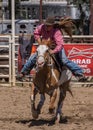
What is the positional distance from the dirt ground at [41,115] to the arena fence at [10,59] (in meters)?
0.86

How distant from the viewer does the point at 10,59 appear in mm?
13758

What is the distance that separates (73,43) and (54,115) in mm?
5446

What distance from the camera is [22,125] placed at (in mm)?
7758

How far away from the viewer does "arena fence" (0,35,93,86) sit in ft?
45.0

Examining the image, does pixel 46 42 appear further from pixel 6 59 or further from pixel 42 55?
pixel 6 59

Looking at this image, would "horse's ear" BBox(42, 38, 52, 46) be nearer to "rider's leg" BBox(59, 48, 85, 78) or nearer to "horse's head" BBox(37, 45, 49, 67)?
"horse's head" BBox(37, 45, 49, 67)

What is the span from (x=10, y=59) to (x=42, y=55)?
6.71 m

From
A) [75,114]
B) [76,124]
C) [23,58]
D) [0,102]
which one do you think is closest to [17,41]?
[23,58]

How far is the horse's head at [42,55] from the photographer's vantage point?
7.03 meters

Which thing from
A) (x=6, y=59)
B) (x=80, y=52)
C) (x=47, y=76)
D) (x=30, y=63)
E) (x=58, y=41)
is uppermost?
(x=58, y=41)

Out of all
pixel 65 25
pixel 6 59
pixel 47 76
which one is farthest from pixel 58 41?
pixel 6 59

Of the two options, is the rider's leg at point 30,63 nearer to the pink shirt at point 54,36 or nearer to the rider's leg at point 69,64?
the pink shirt at point 54,36

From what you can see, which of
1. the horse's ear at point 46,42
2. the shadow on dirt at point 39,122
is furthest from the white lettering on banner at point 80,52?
the horse's ear at point 46,42

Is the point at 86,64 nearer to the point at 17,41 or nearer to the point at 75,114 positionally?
the point at 17,41
